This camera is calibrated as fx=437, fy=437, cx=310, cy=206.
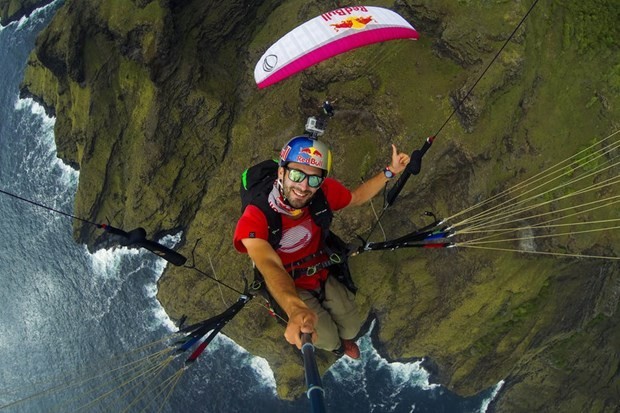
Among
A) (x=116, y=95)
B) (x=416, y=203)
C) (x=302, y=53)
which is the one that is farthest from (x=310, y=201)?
(x=116, y=95)

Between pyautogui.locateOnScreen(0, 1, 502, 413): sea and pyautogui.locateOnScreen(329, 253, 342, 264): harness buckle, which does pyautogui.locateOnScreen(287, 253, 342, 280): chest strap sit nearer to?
pyautogui.locateOnScreen(329, 253, 342, 264): harness buckle

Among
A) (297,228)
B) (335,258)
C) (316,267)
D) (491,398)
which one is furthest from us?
(491,398)

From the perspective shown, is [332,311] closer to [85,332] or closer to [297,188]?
[297,188]

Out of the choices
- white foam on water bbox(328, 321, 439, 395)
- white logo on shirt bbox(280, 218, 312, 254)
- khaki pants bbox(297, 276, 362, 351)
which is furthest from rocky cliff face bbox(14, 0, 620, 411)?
white logo on shirt bbox(280, 218, 312, 254)

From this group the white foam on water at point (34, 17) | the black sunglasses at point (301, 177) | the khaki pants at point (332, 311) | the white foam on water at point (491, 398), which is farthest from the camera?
the white foam on water at point (34, 17)

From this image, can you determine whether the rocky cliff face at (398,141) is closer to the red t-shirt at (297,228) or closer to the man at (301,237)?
the man at (301,237)

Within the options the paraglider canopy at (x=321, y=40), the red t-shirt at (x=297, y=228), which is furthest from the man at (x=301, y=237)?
the paraglider canopy at (x=321, y=40)

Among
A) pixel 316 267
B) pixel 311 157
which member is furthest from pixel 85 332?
pixel 311 157
